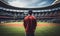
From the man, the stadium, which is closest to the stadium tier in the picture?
the stadium

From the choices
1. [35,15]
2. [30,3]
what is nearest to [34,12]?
[35,15]

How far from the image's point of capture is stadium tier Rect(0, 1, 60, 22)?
2826mm

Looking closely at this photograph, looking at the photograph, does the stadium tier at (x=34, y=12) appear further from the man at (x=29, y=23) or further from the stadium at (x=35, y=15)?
the man at (x=29, y=23)

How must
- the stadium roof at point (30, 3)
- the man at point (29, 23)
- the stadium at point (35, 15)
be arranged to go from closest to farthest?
1. the man at point (29, 23)
2. the stadium at point (35, 15)
3. the stadium roof at point (30, 3)

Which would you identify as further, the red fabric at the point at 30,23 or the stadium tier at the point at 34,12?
the stadium tier at the point at 34,12

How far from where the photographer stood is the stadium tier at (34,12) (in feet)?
9.27

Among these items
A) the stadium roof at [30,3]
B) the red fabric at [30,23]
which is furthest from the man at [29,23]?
the stadium roof at [30,3]

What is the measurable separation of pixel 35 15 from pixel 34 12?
68 millimetres

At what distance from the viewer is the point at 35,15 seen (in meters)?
2.82

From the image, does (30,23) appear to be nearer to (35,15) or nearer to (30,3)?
(35,15)

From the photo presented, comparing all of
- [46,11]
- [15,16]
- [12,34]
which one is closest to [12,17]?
[15,16]

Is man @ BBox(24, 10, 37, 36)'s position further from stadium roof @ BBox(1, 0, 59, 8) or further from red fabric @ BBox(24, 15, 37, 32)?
stadium roof @ BBox(1, 0, 59, 8)

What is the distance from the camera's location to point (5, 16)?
9.96ft

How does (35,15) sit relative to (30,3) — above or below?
below
